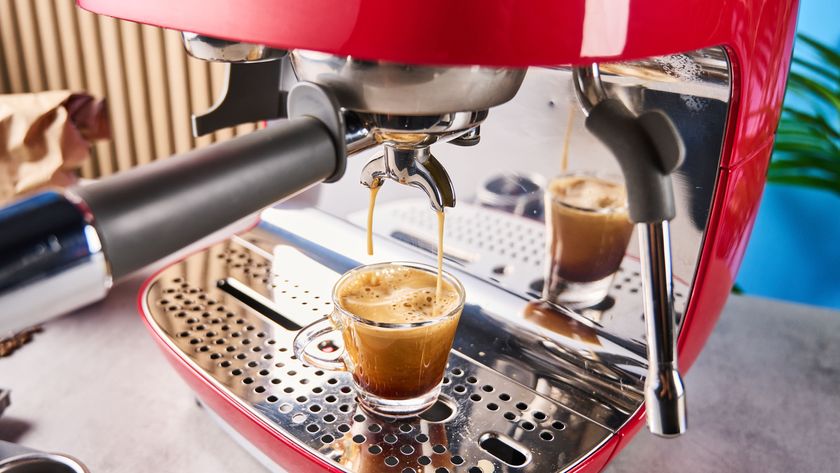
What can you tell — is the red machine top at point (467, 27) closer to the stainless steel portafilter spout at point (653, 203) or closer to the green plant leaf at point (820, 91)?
the stainless steel portafilter spout at point (653, 203)

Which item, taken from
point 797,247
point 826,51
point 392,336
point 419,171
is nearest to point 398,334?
point 392,336

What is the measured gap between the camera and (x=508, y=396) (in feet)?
1.58

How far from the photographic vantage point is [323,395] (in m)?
0.48

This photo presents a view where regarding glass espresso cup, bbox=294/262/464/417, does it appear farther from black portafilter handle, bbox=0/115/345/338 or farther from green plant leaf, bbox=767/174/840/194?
green plant leaf, bbox=767/174/840/194

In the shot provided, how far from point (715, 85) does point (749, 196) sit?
9 centimetres

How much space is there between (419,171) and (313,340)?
184mm

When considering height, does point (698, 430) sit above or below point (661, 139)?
below

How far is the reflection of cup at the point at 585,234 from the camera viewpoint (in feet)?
1.69

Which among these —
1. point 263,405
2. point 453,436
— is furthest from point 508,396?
point 263,405

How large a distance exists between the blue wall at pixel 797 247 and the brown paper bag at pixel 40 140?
3.33ft

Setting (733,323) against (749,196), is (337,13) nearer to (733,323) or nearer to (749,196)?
(749,196)

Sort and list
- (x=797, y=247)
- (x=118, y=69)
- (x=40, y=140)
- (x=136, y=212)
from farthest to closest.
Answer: (x=118, y=69) < (x=797, y=247) < (x=40, y=140) < (x=136, y=212)

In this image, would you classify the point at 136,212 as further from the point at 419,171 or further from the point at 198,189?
the point at 419,171

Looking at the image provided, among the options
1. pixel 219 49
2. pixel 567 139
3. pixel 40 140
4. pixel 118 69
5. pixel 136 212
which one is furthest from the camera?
pixel 118 69
